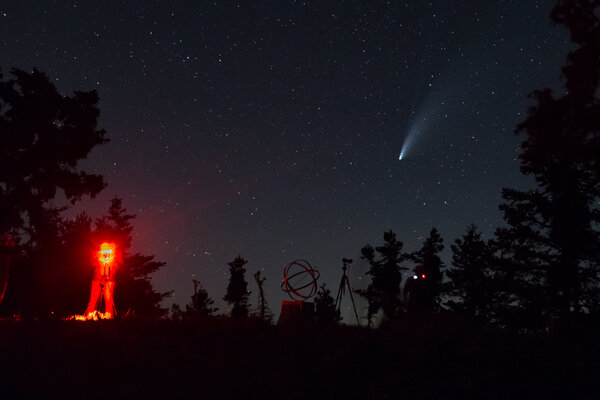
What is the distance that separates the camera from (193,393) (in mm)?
9320

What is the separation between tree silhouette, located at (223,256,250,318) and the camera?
63156 millimetres

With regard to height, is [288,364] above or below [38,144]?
below

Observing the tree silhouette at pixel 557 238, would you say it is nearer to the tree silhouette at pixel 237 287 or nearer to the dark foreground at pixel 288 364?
the dark foreground at pixel 288 364

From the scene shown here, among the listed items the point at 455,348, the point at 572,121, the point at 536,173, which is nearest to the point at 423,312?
the point at 455,348

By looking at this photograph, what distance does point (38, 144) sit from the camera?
2631cm

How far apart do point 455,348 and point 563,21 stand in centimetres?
937

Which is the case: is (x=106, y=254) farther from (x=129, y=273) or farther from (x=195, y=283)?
(x=129, y=273)

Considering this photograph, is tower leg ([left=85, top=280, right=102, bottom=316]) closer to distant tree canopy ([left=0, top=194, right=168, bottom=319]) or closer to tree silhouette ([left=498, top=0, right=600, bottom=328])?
distant tree canopy ([left=0, top=194, right=168, bottom=319])

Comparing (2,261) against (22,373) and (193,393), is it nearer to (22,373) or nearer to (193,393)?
(22,373)

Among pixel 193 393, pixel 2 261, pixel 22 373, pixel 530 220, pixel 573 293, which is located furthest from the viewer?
pixel 530 220

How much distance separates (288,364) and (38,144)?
68.2 ft

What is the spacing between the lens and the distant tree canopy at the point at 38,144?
2556cm

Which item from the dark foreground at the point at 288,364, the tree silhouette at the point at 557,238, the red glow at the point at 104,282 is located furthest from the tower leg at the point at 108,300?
the tree silhouette at the point at 557,238

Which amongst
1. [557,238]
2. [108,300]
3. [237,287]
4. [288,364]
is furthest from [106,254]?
[237,287]
